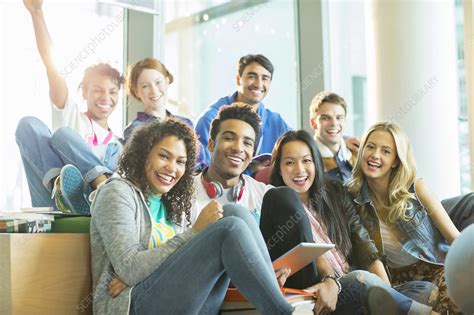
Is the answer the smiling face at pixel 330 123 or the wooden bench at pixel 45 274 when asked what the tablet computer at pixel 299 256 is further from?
the smiling face at pixel 330 123

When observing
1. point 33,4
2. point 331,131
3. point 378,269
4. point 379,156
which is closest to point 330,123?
point 331,131

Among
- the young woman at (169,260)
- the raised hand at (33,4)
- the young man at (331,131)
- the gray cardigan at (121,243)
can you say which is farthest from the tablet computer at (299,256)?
the raised hand at (33,4)

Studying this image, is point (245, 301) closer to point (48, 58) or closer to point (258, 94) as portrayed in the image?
point (258, 94)

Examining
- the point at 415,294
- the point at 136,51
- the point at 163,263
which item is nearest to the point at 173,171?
the point at 163,263

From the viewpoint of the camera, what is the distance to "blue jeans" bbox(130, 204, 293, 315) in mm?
2076

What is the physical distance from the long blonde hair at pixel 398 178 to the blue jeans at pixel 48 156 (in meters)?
0.98

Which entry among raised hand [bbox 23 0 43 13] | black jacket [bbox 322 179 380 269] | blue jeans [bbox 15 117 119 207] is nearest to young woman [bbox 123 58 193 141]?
blue jeans [bbox 15 117 119 207]

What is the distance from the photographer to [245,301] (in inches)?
89.3

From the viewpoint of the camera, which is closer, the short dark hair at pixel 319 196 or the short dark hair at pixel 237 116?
the short dark hair at pixel 319 196

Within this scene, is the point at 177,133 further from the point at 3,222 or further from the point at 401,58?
the point at 401,58

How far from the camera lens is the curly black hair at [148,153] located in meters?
2.34

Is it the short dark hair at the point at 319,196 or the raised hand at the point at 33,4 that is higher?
the raised hand at the point at 33,4

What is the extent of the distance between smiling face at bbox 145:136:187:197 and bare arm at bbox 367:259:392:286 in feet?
2.56

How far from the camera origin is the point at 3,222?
87.4 inches
